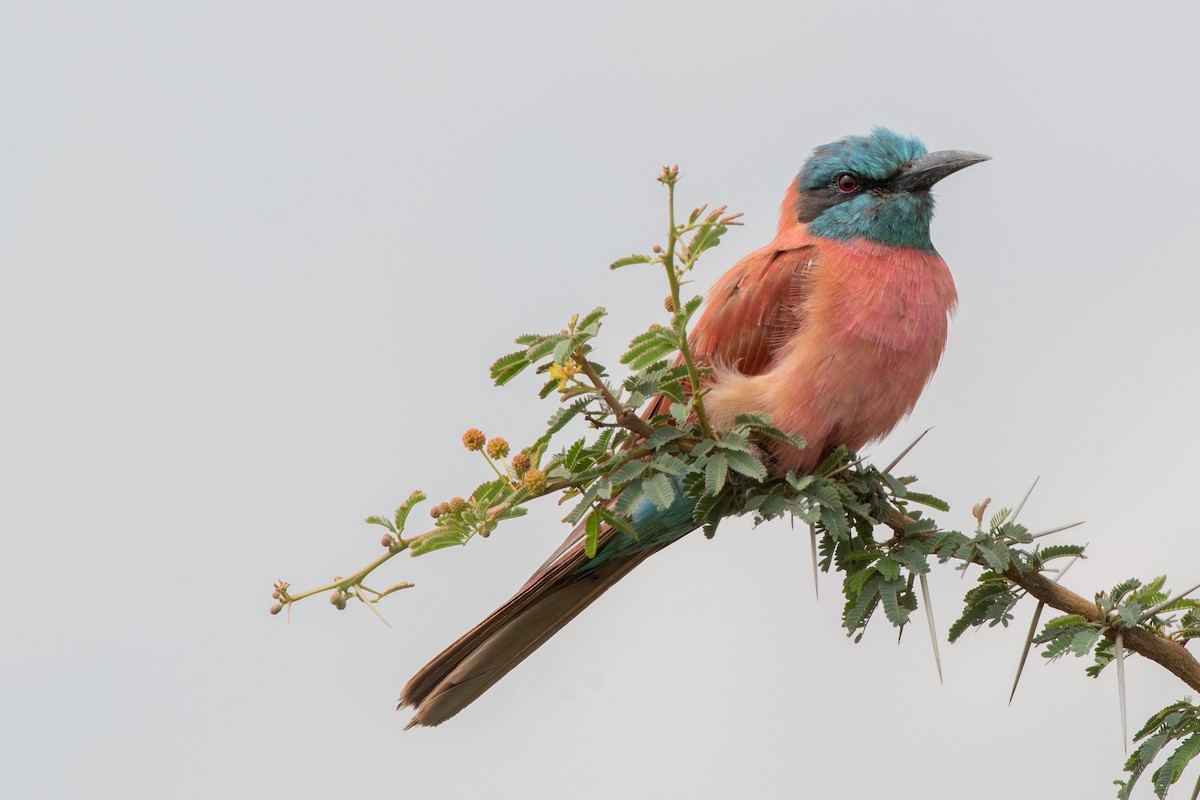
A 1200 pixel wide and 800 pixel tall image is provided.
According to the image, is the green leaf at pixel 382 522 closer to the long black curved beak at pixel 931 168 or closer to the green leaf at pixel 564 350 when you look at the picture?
the green leaf at pixel 564 350

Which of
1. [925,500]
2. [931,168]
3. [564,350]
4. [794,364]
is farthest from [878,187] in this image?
[564,350]

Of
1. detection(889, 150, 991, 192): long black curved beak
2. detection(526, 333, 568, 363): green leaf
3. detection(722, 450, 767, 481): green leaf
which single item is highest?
detection(889, 150, 991, 192): long black curved beak

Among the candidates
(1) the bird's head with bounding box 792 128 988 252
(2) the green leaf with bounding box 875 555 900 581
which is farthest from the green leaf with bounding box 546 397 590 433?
(1) the bird's head with bounding box 792 128 988 252

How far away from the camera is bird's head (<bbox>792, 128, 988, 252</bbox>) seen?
507 centimetres

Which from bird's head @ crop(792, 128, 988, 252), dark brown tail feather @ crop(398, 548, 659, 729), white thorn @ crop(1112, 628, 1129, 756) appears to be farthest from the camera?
bird's head @ crop(792, 128, 988, 252)

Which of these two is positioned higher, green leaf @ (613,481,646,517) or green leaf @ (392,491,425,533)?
green leaf @ (392,491,425,533)

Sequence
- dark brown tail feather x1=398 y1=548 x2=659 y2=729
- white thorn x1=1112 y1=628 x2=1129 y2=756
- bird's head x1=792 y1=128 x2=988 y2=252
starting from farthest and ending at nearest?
bird's head x1=792 y1=128 x2=988 y2=252
dark brown tail feather x1=398 y1=548 x2=659 y2=729
white thorn x1=1112 y1=628 x2=1129 y2=756

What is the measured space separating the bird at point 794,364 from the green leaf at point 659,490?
943 millimetres

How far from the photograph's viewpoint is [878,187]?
519cm

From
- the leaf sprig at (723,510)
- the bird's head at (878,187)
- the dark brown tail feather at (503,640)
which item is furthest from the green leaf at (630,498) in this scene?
the bird's head at (878,187)

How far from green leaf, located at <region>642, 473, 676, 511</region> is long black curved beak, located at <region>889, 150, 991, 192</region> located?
2.43 metres

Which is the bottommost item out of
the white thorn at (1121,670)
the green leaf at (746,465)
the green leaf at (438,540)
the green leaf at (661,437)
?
the white thorn at (1121,670)

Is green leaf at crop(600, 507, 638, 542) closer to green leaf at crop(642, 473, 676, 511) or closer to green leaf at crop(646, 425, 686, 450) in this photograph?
green leaf at crop(642, 473, 676, 511)

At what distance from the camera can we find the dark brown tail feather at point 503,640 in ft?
14.1
